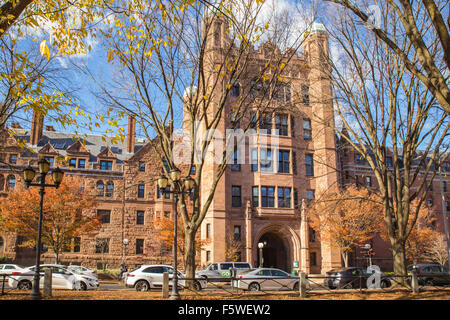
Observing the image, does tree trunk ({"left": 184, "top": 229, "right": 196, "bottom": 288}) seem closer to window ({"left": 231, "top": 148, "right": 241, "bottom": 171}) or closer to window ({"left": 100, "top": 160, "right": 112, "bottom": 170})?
window ({"left": 231, "top": 148, "right": 241, "bottom": 171})

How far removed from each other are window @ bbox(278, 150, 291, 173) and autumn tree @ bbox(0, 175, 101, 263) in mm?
18137

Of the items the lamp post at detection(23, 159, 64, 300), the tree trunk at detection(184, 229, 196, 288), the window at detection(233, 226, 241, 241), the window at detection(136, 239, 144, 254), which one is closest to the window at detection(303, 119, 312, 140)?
the window at detection(233, 226, 241, 241)

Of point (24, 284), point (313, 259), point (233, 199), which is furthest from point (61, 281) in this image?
point (313, 259)

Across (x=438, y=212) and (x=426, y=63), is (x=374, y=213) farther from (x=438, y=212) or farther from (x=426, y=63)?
(x=426, y=63)

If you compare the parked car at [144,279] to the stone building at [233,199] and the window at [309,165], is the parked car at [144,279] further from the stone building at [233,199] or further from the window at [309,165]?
the window at [309,165]

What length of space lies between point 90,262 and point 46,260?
13.2 feet

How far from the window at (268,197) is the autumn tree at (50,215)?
1568 cm

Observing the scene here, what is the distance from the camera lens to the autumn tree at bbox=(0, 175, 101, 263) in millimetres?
30694

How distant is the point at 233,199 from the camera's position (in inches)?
1419

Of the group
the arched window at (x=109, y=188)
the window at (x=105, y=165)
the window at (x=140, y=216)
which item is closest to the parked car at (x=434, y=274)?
the window at (x=140, y=216)

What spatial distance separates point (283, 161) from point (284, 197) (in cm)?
352

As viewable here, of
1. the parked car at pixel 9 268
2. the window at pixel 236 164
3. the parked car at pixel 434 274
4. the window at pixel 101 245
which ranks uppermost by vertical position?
the window at pixel 236 164

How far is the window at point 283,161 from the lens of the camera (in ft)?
122

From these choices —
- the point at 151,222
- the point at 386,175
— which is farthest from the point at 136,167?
the point at 386,175
